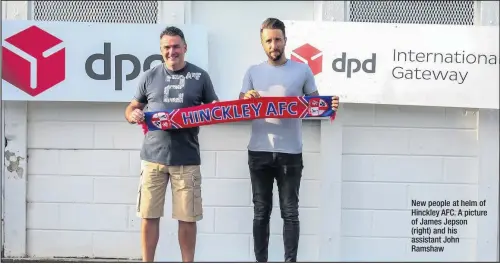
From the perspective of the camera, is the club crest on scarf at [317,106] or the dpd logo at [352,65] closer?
the club crest on scarf at [317,106]

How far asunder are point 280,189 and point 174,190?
0.67 meters

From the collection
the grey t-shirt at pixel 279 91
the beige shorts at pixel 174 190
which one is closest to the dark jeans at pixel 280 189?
the grey t-shirt at pixel 279 91

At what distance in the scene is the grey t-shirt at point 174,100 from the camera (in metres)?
3.94

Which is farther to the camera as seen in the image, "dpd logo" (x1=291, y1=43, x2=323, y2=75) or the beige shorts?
"dpd logo" (x1=291, y1=43, x2=323, y2=75)

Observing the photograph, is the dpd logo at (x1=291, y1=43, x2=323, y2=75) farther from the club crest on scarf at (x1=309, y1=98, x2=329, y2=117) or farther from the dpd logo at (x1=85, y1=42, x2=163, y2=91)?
the dpd logo at (x1=85, y1=42, x2=163, y2=91)

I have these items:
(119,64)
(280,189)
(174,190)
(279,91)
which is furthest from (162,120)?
(119,64)

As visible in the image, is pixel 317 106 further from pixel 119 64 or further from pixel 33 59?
pixel 33 59

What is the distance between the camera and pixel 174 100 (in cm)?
394

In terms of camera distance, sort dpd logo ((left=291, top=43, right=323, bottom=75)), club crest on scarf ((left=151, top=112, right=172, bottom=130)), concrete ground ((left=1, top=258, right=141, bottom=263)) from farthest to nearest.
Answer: concrete ground ((left=1, top=258, right=141, bottom=263))
dpd logo ((left=291, top=43, right=323, bottom=75))
club crest on scarf ((left=151, top=112, right=172, bottom=130))

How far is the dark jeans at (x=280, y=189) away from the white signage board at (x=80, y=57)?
1.19 meters

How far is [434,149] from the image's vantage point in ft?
16.8

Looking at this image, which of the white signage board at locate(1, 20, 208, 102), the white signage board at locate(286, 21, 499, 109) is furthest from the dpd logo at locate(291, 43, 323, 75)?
the white signage board at locate(1, 20, 208, 102)

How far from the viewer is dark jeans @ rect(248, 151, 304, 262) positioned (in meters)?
4.02

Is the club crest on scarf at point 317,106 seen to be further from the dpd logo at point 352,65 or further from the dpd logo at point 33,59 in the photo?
the dpd logo at point 33,59
